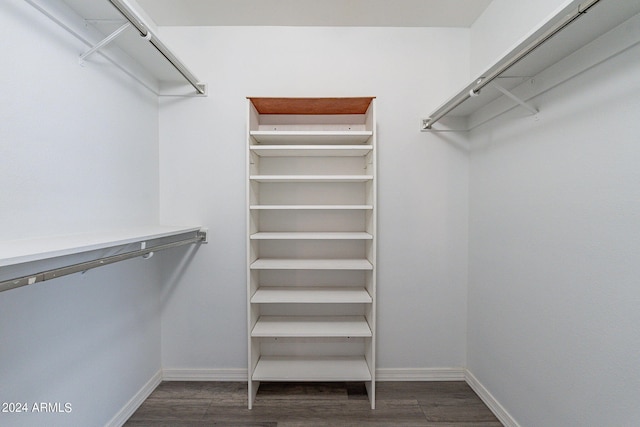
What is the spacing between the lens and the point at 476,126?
76.0 inches

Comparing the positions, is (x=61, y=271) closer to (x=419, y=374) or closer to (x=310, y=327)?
(x=310, y=327)

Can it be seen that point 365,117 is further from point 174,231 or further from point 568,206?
point 174,231

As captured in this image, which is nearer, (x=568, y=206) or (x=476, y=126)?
(x=568, y=206)

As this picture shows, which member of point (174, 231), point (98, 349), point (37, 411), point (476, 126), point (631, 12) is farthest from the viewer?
point (476, 126)

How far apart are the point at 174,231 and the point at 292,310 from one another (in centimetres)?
100

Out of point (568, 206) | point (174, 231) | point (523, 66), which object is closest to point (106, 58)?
point (174, 231)

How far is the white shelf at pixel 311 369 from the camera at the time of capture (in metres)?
1.79

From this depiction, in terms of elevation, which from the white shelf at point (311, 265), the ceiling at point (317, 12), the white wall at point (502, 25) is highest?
the ceiling at point (317, 12)

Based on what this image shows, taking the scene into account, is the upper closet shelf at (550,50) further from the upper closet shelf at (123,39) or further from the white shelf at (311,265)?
the upper closet shelf at (123,39)

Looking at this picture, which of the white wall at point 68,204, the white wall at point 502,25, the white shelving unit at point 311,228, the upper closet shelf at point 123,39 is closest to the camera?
the white wall at point 68,204

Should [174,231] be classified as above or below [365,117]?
below

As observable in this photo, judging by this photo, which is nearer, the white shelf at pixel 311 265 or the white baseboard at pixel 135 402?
the white baseboard at pixel 135 402

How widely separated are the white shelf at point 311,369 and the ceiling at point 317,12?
2.41 m

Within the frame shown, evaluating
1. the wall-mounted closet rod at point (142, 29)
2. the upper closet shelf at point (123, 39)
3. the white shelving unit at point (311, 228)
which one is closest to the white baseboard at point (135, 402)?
the white shelving unit at point (311, 228)
